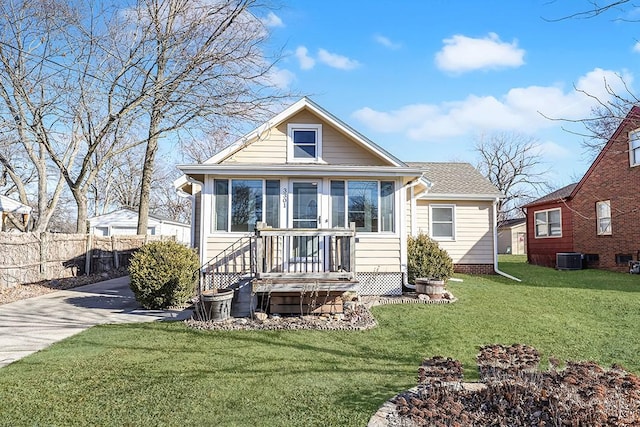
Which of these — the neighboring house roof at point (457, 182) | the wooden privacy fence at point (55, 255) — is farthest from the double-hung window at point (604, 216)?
the wooden privacy fence at point (55, 255)

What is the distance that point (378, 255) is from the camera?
30.4ft

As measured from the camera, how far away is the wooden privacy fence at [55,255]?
10547mm

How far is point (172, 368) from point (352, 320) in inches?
128

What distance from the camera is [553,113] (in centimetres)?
326

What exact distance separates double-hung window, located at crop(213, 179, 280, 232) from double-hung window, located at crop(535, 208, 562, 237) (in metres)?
14.2

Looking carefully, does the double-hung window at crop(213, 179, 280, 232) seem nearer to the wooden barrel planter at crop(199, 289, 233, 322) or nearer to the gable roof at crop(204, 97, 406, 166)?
the gable roof at crop(204, 97, 406, 166)

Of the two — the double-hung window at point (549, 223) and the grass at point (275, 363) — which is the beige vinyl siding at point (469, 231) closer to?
the grass at point (275, 363)

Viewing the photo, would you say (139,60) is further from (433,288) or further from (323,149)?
(433,288)

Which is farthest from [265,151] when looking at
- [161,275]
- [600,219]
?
[600,219]

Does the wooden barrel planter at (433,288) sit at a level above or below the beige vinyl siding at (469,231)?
below

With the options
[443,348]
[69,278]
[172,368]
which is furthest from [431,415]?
[69,278]

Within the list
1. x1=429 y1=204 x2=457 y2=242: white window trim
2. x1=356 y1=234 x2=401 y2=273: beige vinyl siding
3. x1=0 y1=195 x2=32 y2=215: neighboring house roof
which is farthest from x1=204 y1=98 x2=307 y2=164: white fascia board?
x1=0 y1=195 x2=32 y2=215: neighboring house roof

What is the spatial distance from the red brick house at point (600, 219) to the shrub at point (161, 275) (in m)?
12.3

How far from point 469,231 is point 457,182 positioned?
1.92 meters
